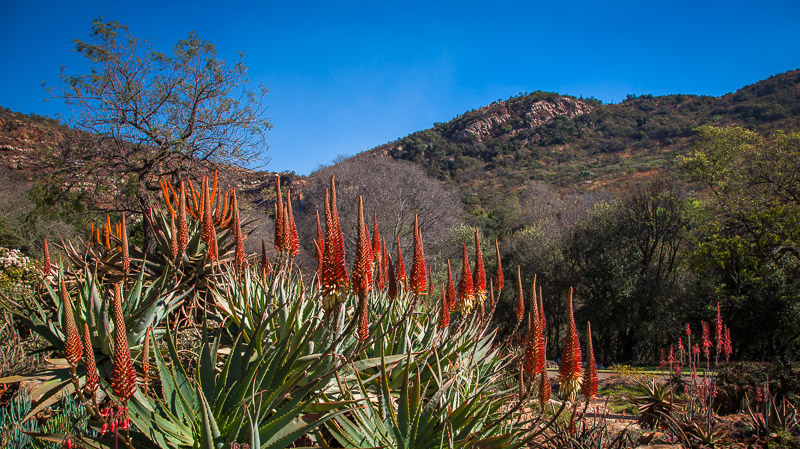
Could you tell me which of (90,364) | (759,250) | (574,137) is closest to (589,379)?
(90,364)

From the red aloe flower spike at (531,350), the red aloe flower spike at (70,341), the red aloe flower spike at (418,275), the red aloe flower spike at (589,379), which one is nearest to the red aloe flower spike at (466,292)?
the red aloe flower spike at (418,275)

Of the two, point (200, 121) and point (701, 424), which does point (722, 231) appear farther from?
point (200, 121)

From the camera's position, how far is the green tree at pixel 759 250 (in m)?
15.2

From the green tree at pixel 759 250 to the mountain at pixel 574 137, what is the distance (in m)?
21.7

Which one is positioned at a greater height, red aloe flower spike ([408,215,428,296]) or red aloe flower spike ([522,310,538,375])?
red aloe flower spike ([408,215,428,296])

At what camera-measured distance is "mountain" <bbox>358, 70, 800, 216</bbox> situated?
46.7 meters

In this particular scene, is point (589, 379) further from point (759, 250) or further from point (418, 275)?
point (759, 250)

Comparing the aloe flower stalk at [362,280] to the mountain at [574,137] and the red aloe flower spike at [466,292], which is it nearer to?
the red aloe flower spike at [466,292]

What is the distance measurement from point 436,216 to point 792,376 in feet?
70.5

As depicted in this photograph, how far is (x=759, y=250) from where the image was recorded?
15.6m

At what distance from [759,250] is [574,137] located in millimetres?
52133

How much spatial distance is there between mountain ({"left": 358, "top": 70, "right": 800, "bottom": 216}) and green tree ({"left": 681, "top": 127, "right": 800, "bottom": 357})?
21.7 meters

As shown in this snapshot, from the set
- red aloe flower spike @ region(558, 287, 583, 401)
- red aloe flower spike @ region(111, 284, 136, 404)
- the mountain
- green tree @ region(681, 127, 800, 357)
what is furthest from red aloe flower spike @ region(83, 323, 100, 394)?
the mountain

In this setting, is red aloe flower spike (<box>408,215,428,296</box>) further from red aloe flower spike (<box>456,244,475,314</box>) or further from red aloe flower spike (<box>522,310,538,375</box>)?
red aloe flower spike (<box>522,310,538,375</box>)
